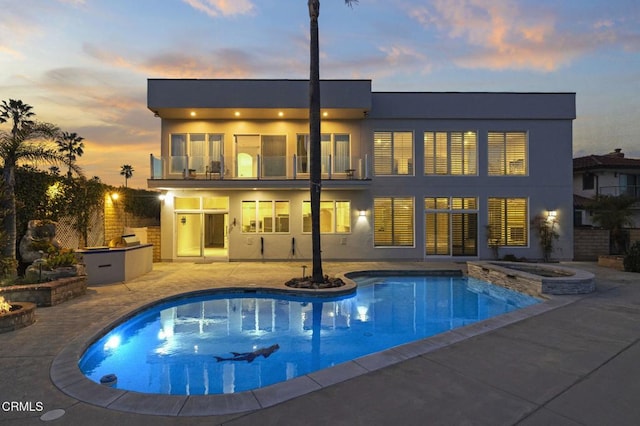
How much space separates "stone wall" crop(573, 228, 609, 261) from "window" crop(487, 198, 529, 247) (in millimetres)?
2439

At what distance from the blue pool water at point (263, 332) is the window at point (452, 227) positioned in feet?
12.8

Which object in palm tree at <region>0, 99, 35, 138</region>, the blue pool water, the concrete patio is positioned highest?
palm tree at <region>0, 99, 35, 138</region>

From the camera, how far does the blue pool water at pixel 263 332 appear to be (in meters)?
4.79

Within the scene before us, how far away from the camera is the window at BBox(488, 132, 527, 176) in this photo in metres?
14.6

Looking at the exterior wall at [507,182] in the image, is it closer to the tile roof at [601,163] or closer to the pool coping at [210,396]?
the pool coping at [210,396]

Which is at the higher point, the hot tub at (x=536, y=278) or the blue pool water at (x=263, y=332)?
the hot tub at (x=536, y=278)

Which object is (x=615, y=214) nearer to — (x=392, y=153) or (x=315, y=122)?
(x=392, y=153)

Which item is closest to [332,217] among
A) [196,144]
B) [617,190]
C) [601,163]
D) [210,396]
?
[196,144]

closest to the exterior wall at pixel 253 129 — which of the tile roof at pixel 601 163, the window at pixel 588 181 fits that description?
the tile roof at pixel 601 163

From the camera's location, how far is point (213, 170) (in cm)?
1365

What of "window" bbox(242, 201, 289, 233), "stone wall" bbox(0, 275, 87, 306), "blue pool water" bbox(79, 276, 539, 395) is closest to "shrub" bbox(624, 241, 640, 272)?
"blue pool water" bbox(79, 276, 539, 395)

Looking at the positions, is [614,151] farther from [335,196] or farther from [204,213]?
[204,213]

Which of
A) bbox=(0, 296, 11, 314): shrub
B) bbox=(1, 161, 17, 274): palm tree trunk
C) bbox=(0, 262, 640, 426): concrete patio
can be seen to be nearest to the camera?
bbox=(0, 262, 640, 426): concrete patio

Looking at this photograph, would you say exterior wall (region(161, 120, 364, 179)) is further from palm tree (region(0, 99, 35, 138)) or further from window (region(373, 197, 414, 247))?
palm tree (region(0, 99, 35, 138))
